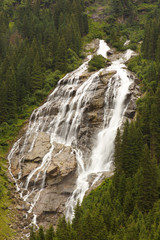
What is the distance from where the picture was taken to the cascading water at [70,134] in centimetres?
4778

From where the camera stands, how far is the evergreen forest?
101 feet

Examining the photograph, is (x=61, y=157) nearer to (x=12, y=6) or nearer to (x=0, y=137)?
(x=0, y=137)

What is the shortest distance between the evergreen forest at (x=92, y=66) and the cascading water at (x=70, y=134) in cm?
298

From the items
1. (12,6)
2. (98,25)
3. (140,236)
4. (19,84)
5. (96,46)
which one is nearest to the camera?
(140,236)

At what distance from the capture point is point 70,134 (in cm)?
5634

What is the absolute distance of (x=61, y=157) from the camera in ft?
168

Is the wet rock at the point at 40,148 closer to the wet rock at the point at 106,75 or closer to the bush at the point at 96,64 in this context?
the wet rock at the point at 106,75

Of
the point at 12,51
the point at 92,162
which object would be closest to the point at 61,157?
the point at 92,162

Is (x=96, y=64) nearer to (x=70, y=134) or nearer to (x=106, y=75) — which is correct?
(x=106, y=75)

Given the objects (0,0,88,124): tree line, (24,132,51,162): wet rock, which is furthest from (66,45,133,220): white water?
(0,0,88,124): tree line

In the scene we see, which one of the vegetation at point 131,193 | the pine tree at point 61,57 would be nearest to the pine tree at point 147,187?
the vegetation at point 131,193

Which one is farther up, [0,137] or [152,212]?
[0,137]

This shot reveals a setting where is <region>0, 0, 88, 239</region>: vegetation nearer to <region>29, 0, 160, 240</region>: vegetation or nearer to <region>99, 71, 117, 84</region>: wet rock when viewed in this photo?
<region>29, 0, 160, 240</region>: vegetation

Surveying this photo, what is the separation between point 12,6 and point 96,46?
58.9 metres
